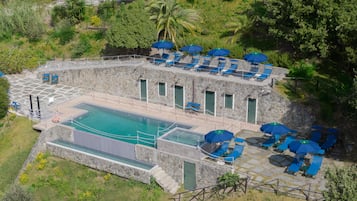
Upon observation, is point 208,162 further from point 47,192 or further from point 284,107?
point 47,192

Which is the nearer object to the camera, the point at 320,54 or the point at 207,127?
the point at 207,127

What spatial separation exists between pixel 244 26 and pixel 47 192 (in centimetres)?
2116

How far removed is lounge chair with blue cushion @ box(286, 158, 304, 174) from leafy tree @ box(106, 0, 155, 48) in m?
16.8

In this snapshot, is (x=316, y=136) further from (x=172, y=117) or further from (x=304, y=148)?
(x=172, y=117)

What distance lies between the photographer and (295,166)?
25000 mm

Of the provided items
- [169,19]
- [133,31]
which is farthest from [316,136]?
[133,31]

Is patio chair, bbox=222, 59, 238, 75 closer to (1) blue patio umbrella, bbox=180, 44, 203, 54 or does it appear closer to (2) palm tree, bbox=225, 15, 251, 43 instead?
(1) blue patio umbrella, bbox=180, 44, 203, 54

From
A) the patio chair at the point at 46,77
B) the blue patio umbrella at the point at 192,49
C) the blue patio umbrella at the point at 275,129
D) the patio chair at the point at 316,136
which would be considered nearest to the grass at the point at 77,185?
the blue patio umbrella at the point at 275,129

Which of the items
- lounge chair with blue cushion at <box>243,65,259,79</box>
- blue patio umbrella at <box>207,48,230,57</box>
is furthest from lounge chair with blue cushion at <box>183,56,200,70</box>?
lounge chair with blue cushion at <box>243,65,259,79</box>

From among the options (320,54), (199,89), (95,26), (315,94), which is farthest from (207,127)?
(95,26)

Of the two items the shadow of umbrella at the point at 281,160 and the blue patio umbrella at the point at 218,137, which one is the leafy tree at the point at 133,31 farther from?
the shadow of umbrella at the point at 281,160

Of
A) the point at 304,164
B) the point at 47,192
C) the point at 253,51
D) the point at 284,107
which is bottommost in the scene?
the point at 47,192

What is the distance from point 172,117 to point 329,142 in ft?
36.5

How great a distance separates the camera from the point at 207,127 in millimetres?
31078
